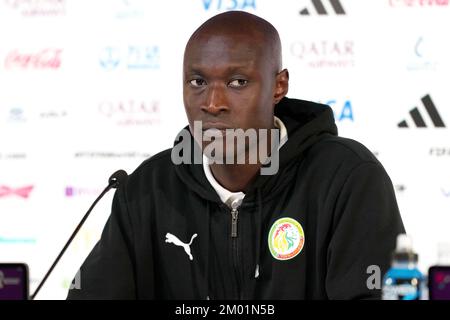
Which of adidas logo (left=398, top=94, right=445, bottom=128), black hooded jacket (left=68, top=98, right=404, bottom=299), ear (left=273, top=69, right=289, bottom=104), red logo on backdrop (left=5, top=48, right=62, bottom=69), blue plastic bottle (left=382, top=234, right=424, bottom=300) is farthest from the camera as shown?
red logo on backdrop (left=5, top=48, right=62, bottom=69)

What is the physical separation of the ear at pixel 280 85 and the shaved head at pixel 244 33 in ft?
0.16

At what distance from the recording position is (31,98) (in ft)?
13.8

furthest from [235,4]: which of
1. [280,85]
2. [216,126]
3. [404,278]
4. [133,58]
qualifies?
[404,278]

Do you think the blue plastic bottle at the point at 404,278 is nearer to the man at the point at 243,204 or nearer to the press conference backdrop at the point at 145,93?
the man at the point at 243,204

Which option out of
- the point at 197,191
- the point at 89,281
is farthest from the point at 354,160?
the point at 89,281

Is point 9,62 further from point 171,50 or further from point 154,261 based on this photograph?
point 154,261

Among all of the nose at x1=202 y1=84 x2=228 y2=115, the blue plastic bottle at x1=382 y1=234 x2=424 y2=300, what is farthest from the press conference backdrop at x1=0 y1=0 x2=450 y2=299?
the blue plastic bottle at x1=382 y1=234 x2=424 y2=300

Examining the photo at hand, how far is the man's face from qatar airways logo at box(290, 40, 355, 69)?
1.97 meters

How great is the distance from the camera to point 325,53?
3.93 meters

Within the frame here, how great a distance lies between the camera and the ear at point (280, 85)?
6.88 feet

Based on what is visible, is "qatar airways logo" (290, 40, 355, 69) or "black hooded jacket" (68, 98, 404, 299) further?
"qatar airways logo" (290, 40, 355, 69)

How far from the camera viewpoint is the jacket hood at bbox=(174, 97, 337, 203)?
2.02 metres

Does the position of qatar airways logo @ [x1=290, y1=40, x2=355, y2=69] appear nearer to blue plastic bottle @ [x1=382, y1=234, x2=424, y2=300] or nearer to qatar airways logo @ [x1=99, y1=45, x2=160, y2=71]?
qatar airways logo @ [x1=99, y1=45, x2=160, y2=71]
